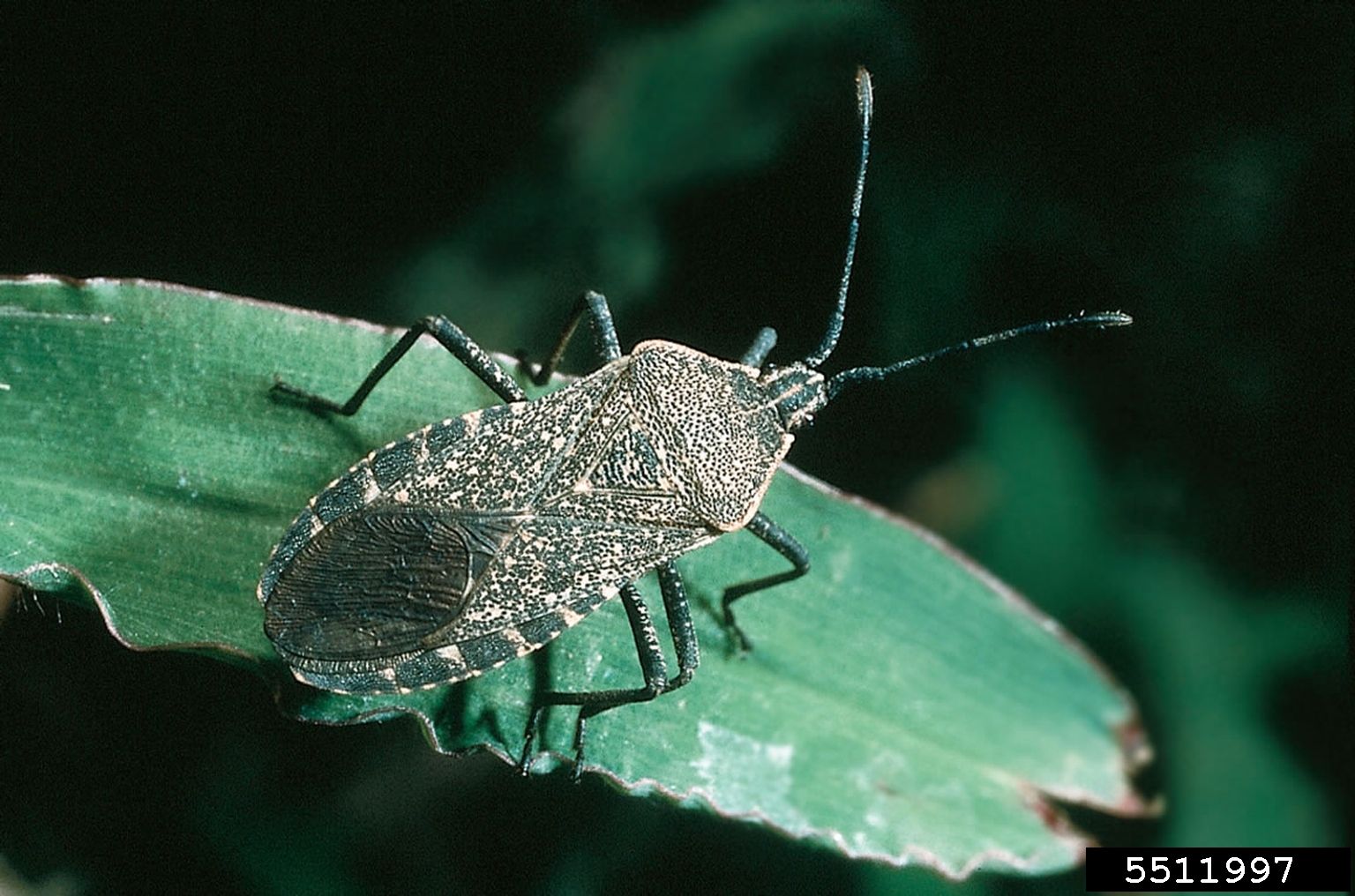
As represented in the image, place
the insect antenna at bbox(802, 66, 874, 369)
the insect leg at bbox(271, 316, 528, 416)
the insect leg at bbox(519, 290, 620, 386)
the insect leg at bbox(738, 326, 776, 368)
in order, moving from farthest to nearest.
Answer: the insect leg at bbox(738, 326, 776, 368) → the insect leg at bbox(519, 290, 620, 386) → the insect antenna at bbox(802, 66, 874, 369) → the insect leg at bbox(271, 316, 528, 416)

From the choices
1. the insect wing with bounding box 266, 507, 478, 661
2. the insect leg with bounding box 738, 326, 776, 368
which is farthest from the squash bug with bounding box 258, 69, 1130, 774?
the insect leg with bounding box 738, 326, 776, 368

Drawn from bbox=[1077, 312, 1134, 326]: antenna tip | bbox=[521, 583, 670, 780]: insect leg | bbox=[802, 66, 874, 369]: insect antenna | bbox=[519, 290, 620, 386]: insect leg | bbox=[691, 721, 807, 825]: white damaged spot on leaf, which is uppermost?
bbox=[802, 66, 874, 369]: insect antenna

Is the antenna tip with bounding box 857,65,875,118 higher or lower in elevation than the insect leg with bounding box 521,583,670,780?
higher

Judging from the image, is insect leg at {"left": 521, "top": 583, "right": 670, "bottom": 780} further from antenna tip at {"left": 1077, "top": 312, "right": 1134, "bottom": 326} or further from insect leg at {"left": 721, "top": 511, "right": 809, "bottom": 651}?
antenna tip at {"left": 1077, "top": 312, "right": 1134, "bottom": 326}

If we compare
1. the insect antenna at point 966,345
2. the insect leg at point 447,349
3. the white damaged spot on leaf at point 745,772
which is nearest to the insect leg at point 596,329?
the insect leg at point 447,349

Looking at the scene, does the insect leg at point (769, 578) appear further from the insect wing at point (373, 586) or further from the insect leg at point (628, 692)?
the insect wing at point (373, 586)

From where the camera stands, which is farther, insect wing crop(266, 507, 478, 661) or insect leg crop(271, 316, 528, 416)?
insect leg crop(271, 316, 528, 416)

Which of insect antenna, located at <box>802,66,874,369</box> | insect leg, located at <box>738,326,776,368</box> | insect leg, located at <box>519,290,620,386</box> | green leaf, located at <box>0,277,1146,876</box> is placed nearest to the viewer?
green leaf, located at <box>0,277,1146,876</box>
